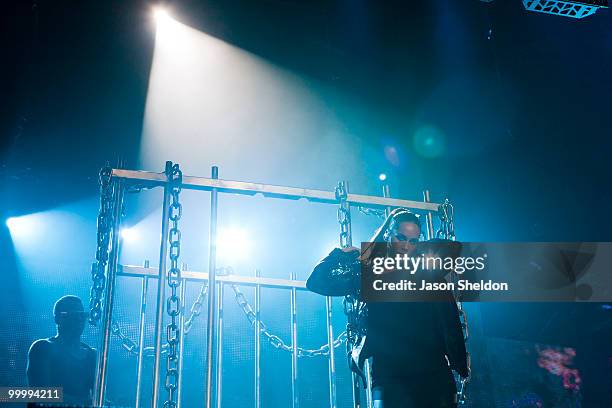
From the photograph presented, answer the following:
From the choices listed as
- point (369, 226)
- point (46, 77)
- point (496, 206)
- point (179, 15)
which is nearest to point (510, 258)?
point (496, 206)

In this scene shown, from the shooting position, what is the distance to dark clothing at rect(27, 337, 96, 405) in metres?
4.66

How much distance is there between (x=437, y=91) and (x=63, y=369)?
21.0 ft

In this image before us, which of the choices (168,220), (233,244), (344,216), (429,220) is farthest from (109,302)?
(233,244)

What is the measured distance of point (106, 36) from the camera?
7.61 m

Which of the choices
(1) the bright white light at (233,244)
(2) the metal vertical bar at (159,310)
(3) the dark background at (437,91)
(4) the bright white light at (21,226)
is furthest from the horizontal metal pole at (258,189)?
(4) the bright white light at (21,226)

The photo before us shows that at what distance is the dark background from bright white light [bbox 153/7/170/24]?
0.17 meters

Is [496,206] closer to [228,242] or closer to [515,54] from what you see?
[515,54]

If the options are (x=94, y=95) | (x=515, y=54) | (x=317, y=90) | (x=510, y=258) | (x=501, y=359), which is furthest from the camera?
(x=317, y=90)

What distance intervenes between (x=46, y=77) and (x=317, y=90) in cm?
468

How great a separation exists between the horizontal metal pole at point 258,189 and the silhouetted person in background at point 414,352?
161 cm

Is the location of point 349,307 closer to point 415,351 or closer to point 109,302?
point 415,351

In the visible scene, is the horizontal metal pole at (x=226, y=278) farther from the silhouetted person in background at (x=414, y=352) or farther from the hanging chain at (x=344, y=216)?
the silhouetted person in background at (x=414, y=352)

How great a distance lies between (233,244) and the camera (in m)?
9.28

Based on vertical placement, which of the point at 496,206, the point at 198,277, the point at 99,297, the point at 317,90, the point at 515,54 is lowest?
the point at 99,297
